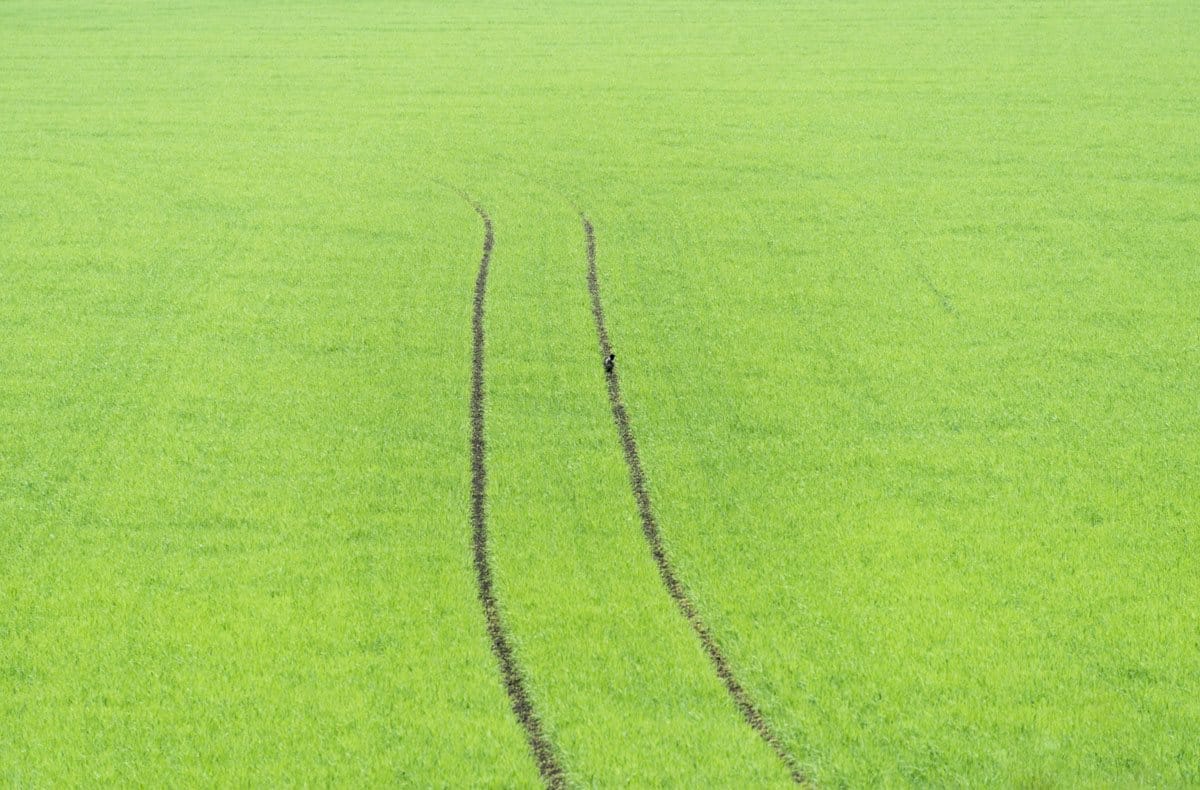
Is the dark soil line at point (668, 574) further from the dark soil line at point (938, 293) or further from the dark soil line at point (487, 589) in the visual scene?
the dark soil line at point (938, 293)

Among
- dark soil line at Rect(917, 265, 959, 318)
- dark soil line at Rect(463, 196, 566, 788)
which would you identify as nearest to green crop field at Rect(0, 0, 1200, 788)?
dark soil line at Rect(463, 196, 566, 788)

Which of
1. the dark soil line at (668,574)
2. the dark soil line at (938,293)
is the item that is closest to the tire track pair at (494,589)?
the dark soil line at (668,574)

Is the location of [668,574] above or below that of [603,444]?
below

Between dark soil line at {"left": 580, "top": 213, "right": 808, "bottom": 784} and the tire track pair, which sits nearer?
the tire track pair

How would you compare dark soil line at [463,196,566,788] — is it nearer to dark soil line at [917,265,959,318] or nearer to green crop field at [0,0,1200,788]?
green crop field at [0,0,1200,788]

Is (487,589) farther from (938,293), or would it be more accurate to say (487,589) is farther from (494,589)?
(938,293)

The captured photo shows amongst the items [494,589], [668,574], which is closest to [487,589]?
[494,589]

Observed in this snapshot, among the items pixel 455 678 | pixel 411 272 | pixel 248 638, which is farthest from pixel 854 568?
pixel 411 272
